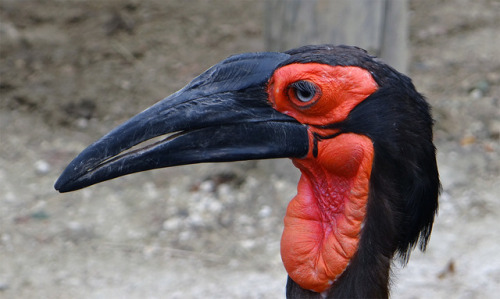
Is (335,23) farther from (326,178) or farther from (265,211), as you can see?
(326,178)

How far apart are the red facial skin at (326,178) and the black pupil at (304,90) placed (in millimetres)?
13

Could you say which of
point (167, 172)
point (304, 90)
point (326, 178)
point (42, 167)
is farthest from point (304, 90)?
point (42, 167)

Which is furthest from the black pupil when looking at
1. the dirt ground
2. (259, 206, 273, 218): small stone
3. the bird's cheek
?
(259, 206, 273, 218): small stone

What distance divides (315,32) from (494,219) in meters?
1.55

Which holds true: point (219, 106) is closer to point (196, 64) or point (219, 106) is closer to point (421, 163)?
point (421, 163)

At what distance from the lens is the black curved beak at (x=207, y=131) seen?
2.44 metres

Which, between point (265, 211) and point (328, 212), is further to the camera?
point (265, 211)

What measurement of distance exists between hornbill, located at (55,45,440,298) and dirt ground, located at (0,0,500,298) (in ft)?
3.18

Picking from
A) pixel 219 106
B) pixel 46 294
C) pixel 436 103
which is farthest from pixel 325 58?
pixel 436 103

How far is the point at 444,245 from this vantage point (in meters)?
4.58

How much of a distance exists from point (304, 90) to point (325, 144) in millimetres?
185

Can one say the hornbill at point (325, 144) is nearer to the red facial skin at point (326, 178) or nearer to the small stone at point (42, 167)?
the red facial skin at point (326, 178)

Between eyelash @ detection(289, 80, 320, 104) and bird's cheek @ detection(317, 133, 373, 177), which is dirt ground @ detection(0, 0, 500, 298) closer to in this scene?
bird's cheek @ detection(317, 133, 373, 177)

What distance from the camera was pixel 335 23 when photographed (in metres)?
4.62
